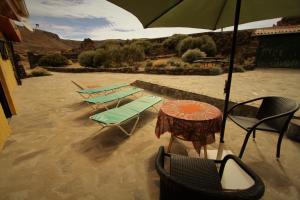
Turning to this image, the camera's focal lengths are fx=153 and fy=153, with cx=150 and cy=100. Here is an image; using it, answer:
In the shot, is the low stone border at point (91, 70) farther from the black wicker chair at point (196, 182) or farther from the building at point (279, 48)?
the black wicker chair at point (196, 182)

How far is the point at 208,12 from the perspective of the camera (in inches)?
89.7

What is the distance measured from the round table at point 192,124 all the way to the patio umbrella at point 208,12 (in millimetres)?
236

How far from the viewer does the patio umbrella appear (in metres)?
1.69

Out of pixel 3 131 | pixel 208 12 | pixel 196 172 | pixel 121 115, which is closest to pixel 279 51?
pixel 208 12

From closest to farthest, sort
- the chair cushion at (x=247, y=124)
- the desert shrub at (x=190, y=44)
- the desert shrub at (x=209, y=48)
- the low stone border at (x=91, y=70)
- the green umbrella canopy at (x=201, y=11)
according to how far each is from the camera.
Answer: the green umbrella canopy at (x=201, y=11)
the chair cushion at (x=247, y=124)
the low stone border at (x=91, y=70)
the desert shrub at (x=209, y=48)
the desert shrub at (x=190, y=44)

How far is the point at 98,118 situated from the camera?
3193mm

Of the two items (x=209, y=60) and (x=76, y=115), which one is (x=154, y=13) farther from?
(x=209, y=60)

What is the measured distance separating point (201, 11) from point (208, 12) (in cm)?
15

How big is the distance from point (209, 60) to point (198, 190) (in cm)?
1142

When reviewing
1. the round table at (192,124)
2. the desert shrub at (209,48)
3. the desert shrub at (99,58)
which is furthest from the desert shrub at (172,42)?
the round table at (192,124)

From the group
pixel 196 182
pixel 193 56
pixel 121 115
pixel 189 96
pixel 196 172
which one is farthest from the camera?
pixel 193 56

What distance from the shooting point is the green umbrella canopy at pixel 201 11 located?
5.49 ft

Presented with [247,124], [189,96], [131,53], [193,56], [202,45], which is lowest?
[189,96]

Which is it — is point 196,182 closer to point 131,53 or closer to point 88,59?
point 131,53
